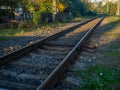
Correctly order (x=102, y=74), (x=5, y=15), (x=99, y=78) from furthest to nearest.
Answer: (x=5, y=15) < (x=102, y=74) < (x=99, y=78)

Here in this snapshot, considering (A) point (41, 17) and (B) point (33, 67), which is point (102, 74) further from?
(A) point (41, 17)

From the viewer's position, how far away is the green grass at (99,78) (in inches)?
211

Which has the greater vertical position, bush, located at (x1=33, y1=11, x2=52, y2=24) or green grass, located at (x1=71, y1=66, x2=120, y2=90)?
bush, located at (x1=33, y1=11, x2=52, y2=24)

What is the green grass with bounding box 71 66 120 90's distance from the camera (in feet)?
17.6

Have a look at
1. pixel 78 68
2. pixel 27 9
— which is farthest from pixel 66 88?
pixel 27 9

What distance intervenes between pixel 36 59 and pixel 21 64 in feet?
2.86

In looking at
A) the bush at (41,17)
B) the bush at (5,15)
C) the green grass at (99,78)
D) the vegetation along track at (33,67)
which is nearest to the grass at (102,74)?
the green grass at (99,78)

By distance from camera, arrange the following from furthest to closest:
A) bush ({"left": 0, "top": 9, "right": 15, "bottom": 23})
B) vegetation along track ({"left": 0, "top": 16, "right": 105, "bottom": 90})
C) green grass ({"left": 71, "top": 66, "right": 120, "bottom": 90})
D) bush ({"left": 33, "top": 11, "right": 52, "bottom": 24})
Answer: bush ({"left": 33, "top": 11, "right": 52, "bottom": 24}) → bush ({"left": 0, "top": 9, "right": 15, "bottom": 23}) → green grass ({"left": 71, "top": 66, "right": 120, "bottom": 90}) → vegetation along track ({"left": 0, "top": 16, "right": 105, "bottom": 90})

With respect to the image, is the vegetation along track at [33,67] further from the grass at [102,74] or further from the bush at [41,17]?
the bush at [41,17]

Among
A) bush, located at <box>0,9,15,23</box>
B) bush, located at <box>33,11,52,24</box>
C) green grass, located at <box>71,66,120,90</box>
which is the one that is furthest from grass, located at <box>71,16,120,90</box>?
bush, located at <box>0,9,15,23</box>

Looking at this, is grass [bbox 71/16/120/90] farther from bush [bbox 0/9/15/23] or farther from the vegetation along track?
bush [bbox 0/9/15/23]

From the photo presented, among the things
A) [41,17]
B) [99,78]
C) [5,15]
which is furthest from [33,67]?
[41,17]

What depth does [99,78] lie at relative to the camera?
19.4 ft

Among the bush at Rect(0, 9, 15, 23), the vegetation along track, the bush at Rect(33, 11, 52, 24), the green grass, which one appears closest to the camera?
the vegetation along track
